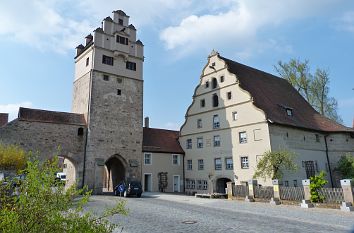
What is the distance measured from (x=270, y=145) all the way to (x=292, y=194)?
7.09 metres

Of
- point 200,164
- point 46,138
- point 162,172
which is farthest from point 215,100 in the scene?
point 46,138

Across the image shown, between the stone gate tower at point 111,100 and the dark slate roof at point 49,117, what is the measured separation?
3.62 feet

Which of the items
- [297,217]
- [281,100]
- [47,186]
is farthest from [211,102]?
[47,186]

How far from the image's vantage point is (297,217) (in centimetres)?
1405

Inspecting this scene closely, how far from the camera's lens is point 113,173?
118 feet

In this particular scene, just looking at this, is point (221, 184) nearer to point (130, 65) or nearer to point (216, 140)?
point (216, 140)

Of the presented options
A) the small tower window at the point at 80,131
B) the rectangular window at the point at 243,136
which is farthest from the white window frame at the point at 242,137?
the small tower window at the point at 80,131

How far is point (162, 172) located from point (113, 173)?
21.4 feet

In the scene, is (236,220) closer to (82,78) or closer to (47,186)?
(47,186)

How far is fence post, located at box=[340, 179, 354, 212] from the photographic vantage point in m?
16.1

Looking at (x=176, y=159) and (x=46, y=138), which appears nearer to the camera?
(x=46, y=138)

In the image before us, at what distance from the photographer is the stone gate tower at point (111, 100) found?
31109 millimetres

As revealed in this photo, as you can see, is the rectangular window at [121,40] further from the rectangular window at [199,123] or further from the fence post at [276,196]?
the fence post at [276,196]

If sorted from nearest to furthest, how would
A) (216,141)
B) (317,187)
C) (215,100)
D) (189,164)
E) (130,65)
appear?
(317,187)
(216,141)
(215,100)
(189,164)
(130,65)
